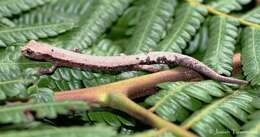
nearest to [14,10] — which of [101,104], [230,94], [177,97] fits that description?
[101,104]

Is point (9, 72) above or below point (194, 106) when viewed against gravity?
above

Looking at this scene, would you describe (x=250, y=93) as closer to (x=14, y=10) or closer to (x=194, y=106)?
(x=194, y=106)

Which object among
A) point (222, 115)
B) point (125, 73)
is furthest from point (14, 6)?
point (222, 115)

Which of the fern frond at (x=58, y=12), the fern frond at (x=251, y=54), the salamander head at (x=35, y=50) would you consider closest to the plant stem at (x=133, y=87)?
the fern frond at (x=251, y=54)

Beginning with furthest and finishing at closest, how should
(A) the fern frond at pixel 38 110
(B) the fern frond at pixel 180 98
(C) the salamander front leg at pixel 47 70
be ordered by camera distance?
(C) the salamander front leg at pixel 47 70, (B) the fern frond at pixel 180 98, (A) the fern frond at pixel 38 110

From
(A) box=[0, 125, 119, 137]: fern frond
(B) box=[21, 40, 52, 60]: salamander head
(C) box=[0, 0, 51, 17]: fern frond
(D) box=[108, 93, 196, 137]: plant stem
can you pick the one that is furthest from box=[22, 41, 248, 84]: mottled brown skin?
(A) box=[0, 125, 119, 137]: fern frond

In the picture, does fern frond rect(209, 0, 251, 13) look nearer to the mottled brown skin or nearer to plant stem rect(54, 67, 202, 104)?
the mottled brown skin

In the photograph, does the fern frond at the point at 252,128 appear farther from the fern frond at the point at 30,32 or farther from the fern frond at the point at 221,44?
the fern frond at the point at 30,32
